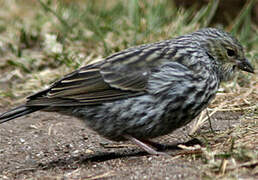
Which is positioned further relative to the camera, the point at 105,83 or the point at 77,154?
the point at 77,154

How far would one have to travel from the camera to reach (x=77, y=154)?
5.03 metres

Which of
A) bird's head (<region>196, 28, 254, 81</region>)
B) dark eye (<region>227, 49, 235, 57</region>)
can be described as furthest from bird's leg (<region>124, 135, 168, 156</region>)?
dark eye (<region>227, 49, 235, 57</region>)

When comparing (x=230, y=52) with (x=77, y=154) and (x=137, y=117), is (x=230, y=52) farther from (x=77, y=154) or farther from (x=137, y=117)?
(x=77, y=154)

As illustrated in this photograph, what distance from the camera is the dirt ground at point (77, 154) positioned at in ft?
12.8

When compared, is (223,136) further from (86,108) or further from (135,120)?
(86,108)

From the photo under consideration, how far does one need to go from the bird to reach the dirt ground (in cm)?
30

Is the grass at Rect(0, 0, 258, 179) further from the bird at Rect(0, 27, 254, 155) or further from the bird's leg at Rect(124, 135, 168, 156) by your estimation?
the bird's leg at Rect(124, 135, 168, 156)

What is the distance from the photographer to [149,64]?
4.66 m

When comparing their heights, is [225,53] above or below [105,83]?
above

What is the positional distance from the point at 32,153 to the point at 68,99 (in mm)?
858

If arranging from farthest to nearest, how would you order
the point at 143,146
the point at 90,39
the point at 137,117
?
the point at 90,39, the point at 143,146, the point at 137,117

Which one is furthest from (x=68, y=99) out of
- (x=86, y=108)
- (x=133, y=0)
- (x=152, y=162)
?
(x=133, y=0)

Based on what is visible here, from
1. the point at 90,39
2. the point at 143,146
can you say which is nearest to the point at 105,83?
the point at 143,146

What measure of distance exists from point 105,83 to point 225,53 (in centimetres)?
123
